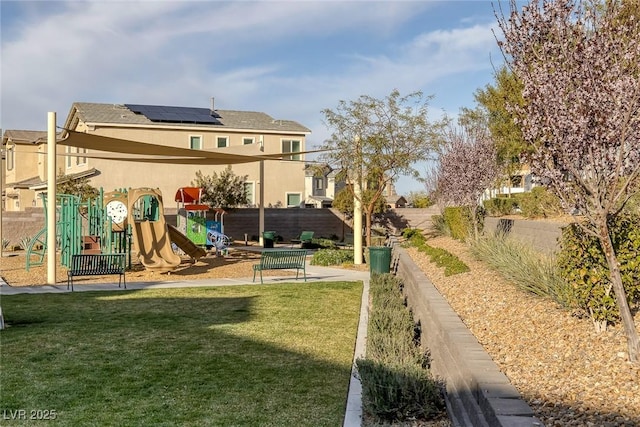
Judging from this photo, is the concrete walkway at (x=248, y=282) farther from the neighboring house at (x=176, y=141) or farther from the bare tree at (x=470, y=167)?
the neighboring house at (x=176, y=141)

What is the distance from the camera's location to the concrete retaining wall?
3.69 metres

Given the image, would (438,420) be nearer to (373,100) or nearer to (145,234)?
(145,234)

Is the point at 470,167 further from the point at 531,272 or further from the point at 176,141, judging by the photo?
the point at 176,141

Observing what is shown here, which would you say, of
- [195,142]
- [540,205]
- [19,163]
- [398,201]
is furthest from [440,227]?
[398,201]

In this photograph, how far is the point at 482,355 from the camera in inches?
192

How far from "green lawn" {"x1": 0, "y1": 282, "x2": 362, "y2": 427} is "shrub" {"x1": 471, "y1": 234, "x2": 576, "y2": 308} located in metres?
2.42

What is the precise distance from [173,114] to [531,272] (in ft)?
100

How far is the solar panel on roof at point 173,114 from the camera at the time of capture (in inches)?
1341

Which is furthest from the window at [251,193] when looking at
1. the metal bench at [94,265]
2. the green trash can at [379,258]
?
the metal bench at [94,265]

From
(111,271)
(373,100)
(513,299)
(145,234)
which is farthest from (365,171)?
(513,299)

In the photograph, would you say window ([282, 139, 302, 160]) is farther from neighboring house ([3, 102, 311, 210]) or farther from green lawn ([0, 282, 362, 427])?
green lawn ([0, 282, 362, 427])

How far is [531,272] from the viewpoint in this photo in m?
7.73

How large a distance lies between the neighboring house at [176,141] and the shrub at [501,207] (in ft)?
41.5

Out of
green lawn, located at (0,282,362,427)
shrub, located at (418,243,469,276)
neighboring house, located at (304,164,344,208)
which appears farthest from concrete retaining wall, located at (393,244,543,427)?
neighboring house, located at (304,164,344,208)
